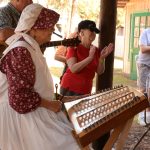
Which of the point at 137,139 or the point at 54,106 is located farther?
the point at 137,139

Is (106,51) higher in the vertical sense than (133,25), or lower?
higher

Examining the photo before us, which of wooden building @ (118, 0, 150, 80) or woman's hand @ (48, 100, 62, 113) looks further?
wooden building @ (118, 0, 150, 80)

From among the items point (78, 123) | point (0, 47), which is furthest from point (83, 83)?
point (78, 123)

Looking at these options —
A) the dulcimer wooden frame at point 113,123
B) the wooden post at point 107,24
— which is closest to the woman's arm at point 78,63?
the wooden post at point 107,24

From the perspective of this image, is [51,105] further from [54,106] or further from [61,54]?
[61,54]

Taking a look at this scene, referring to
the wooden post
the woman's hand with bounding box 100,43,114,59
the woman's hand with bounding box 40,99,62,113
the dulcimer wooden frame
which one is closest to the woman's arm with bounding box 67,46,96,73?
the woman's hand with bounding box 100,43,114,59

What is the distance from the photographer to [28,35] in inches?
103

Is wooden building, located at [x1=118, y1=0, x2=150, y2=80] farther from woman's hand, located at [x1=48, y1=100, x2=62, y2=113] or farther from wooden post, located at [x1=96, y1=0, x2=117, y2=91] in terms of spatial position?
woman's hand, located at [x1=48, y1=100, x2=62, y2=113]

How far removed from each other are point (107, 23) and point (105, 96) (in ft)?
5.41

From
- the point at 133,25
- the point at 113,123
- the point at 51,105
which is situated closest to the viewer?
the point at 113,123

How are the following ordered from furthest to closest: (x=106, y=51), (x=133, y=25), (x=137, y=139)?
(x=133, y=25)
(x=137, y=139)
(x=106, y=51)

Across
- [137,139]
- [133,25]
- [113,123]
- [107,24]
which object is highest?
[107,24]

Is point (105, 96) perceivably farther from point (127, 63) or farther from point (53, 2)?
point (53, 2)

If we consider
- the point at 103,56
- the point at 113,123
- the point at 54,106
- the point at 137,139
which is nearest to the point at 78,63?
the point at 103,56
